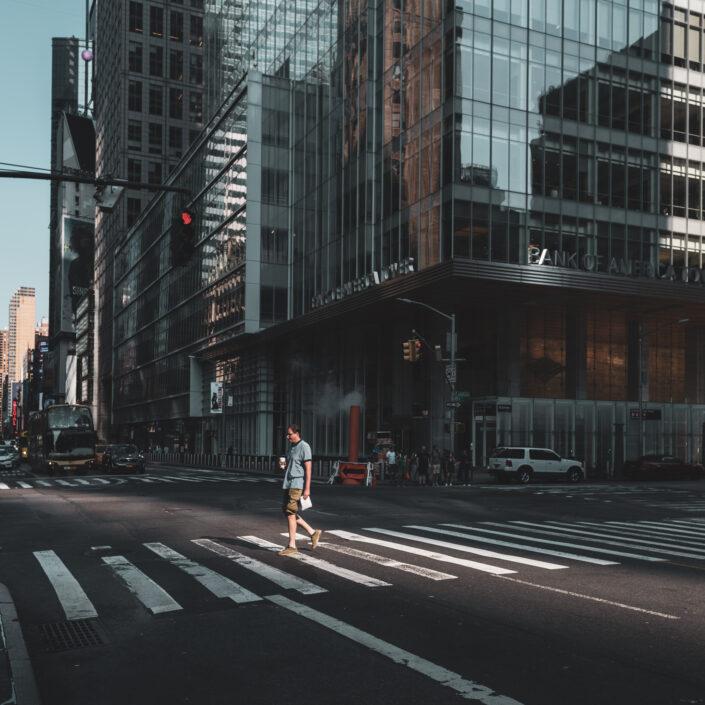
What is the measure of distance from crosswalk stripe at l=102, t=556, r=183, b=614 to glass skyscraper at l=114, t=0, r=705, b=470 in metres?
28.1

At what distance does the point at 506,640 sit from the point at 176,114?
5290 inches

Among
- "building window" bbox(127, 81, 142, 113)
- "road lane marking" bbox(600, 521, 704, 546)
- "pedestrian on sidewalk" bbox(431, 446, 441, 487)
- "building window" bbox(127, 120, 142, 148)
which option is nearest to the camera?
"road lane marking" bbox(600, 521, 704, 546)

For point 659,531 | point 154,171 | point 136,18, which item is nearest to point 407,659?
point 659,531

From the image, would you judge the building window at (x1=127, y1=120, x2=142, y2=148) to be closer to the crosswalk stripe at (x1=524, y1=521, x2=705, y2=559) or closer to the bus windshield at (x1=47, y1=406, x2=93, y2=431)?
the bus windshield at (x1=47, y1=406, x2=93, y2=431)

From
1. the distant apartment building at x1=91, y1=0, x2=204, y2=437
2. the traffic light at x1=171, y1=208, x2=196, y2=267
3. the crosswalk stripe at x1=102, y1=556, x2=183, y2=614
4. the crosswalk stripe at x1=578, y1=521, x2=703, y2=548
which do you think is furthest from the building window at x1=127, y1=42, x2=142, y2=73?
the crosswalk stripe at x1=102, y1=556, x2=183, y2=614

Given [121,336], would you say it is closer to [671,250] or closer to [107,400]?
[107,400]

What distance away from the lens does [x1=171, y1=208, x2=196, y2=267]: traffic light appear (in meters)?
12.9

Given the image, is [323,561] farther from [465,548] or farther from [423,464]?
[423,464]

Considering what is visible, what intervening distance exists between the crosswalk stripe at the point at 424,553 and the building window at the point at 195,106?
12607cm

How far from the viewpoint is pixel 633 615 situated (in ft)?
28.1

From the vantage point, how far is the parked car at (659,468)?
44594 mm

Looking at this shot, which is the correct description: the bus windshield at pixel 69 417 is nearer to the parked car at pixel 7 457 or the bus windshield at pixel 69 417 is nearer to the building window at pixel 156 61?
the parked car at pixel 7 457

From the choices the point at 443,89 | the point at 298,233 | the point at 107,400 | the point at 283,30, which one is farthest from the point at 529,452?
the point at 107,400

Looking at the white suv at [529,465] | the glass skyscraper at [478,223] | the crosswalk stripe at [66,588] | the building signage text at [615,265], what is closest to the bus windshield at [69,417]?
the glass skyscraper at [478,223]
